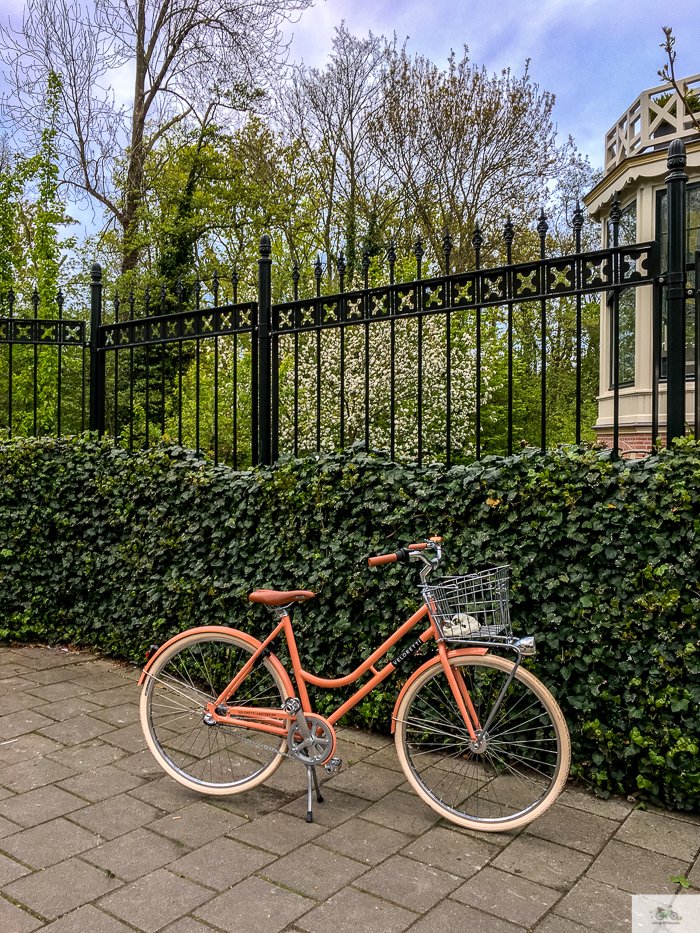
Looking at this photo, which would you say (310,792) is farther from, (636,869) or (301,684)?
(636,869)

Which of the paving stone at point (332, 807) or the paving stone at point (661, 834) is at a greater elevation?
the paving stone at point (661, 834)

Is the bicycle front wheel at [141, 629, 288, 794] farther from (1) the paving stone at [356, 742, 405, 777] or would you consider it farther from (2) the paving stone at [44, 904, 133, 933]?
(2) the paving stone at [44, 904, 133, 933]

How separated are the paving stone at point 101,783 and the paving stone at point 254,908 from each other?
37.4 inches

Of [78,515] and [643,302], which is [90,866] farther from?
[643,302]

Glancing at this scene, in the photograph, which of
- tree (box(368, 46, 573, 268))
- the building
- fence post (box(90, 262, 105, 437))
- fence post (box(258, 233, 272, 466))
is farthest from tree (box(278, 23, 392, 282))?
fence post (box(258, 233, 272, 466))

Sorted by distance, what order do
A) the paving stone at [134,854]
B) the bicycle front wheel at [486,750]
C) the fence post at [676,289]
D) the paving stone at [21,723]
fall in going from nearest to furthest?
the paving stone at [134,854]
the bicycle front wheel at [486,750]
the fence post at [676,289]
the paving stone at [21,723]

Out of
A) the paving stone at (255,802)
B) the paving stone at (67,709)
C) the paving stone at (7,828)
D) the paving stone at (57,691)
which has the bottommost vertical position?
the paving stone at (255,802)

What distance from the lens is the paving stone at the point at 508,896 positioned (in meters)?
2.27

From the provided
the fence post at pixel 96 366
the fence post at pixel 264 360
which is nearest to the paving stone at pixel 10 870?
the fence post at pixel 264 360

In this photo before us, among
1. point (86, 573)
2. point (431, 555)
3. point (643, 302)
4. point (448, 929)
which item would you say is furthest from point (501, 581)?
point (643, 302)

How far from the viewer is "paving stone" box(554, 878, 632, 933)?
7.26 ft

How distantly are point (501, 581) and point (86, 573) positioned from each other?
11.2 ft

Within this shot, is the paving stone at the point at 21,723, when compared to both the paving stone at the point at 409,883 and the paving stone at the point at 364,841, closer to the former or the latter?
the paving stone at the point at 364,841

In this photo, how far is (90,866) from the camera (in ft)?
8.30
